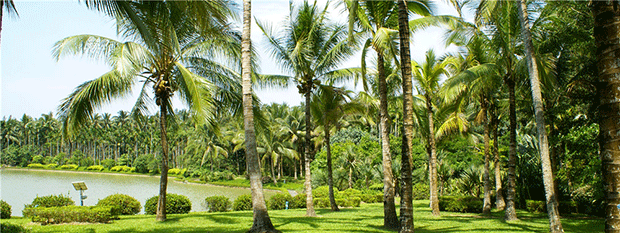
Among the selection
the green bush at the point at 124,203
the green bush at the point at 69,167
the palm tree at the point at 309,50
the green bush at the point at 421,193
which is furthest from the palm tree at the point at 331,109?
the green bush at the point at 69,167

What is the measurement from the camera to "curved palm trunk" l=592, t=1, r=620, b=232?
435 cm

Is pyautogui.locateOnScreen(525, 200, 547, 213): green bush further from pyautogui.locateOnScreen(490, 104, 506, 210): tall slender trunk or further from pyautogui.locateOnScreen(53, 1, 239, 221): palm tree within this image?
pyautogui.locateOnScreen(53, 1, 239, 221): palm tree

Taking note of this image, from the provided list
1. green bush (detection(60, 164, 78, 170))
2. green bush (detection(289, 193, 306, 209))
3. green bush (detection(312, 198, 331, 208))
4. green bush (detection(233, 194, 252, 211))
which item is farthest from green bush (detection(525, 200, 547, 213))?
green bush (detection(60, 164, 78, 170))

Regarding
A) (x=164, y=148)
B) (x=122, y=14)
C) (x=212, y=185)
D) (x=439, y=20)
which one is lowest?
(x=212, y=185)

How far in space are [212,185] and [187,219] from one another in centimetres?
3578

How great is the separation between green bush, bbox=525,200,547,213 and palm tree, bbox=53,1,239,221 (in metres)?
15.5

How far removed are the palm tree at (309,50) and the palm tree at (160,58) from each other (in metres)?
4.00

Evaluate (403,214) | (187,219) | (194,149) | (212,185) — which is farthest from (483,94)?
(194,149)

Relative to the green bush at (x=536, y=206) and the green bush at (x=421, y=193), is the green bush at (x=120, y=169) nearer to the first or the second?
the green bush at (x=421, y=193)

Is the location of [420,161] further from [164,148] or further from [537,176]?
[164,148]

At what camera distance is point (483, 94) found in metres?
17.5

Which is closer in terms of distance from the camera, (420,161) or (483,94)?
(483,94)

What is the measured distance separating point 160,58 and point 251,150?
5.55 metres

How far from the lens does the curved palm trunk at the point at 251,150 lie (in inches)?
353
